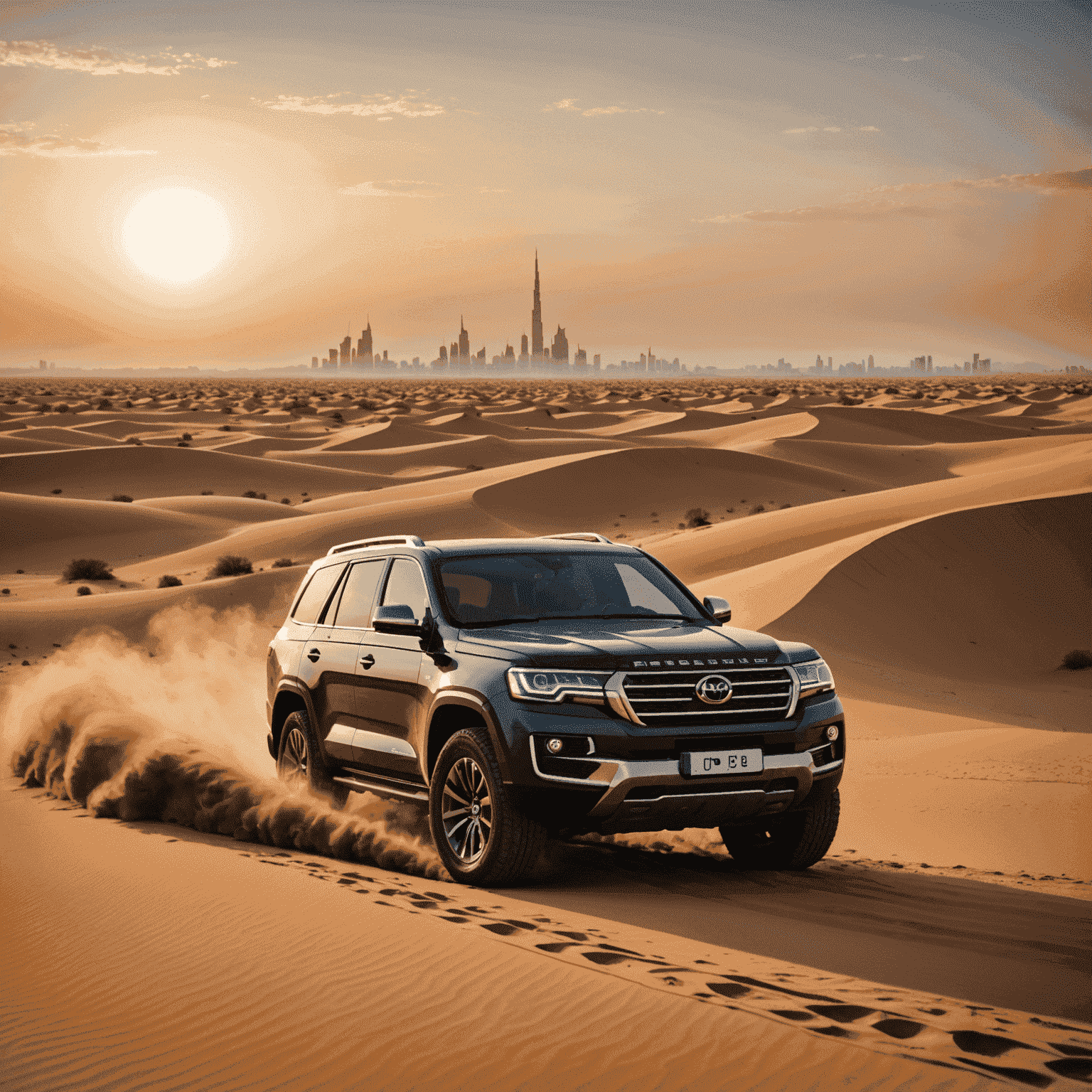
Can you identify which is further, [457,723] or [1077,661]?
[1077,661]

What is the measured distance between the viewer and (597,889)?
7754 mm

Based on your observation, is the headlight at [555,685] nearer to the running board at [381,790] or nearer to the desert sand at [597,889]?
the desert sand at [597,889]

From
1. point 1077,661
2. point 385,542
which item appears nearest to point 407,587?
point 385,542

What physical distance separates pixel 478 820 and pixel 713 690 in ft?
4.76

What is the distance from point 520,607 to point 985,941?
3181 mm

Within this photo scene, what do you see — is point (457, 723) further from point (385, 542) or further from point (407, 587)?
point (385, 542)

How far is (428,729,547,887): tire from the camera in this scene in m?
7.32

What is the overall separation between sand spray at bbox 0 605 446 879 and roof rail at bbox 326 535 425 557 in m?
1.66

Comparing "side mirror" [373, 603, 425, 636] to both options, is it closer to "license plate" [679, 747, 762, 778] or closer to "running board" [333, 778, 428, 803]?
"running board" [333, 778, 428, 803]

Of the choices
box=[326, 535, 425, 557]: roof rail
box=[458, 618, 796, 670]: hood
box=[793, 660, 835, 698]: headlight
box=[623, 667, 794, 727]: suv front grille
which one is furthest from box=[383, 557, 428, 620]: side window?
box=[793, 660, 835, 698]: headlight

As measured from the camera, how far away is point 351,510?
124 feet

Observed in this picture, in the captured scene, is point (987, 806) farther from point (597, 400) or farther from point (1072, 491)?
point (597, 400)

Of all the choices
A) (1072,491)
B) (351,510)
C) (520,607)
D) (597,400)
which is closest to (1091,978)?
(520,607)

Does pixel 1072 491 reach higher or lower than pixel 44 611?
higher
